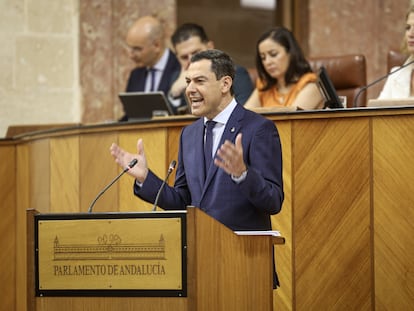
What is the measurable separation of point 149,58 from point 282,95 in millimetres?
1520

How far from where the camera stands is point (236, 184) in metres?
3.55

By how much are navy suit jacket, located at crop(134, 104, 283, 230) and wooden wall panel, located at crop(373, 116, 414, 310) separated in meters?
0.87

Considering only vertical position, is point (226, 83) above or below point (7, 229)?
above

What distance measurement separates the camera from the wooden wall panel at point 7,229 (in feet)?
18.9

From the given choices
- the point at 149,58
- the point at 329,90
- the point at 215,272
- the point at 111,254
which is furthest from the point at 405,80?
the point at 111,254

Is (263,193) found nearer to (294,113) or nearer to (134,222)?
(134,222)

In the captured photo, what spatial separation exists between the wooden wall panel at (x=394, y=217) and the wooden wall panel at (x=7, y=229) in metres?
2.51

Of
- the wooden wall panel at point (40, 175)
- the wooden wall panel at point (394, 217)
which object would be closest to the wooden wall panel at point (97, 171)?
the wooden wall panel at point (40, 175)

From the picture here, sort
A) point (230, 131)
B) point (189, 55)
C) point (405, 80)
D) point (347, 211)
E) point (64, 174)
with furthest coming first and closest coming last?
point (189, 55) < point (64, 174) < point (405, 80) < point (347, 211) < point (230, 131)

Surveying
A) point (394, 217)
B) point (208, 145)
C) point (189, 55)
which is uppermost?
point (189, 55)

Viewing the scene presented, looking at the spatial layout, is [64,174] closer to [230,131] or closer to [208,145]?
[208,145]

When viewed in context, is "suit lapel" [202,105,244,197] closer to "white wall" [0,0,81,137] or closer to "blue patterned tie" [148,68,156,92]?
"blue patterned tie" [148,68,156,92]

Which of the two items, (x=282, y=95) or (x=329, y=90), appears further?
(x=282, y=95)

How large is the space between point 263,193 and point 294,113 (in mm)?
1250
